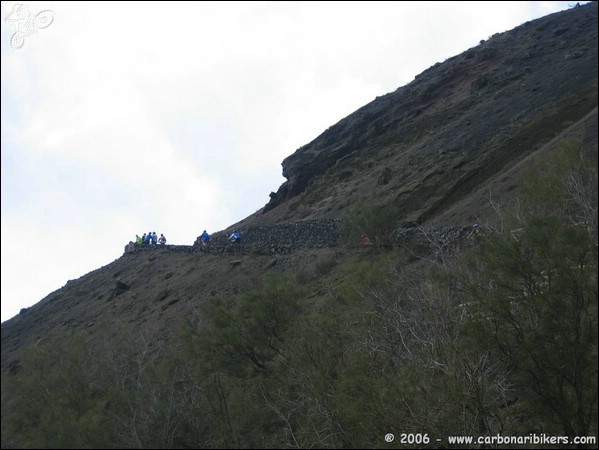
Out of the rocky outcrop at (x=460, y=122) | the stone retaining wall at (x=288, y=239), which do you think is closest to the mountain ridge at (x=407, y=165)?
the rocky outcrop at (x=460, y=122)

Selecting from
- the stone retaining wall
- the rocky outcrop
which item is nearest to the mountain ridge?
the rocky outcrop

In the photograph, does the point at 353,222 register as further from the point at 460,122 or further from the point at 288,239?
the point at 460,122

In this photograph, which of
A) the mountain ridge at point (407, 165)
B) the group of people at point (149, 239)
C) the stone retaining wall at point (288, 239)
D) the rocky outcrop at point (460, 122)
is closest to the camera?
the mountain ridge at point (407, 165)

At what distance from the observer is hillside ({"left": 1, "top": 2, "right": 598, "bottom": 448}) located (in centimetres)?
969

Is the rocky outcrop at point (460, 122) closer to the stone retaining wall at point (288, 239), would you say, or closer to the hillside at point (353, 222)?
the hillside at point (353, 222)

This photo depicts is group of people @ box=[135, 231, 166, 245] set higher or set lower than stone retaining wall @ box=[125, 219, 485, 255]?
higher

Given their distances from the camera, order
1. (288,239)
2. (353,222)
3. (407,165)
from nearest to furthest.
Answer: (353,222) → (288,239) → (407,165)

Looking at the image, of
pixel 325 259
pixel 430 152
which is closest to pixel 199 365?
pixel 325 259

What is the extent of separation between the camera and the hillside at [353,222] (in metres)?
9.69

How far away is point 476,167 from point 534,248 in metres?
20.1

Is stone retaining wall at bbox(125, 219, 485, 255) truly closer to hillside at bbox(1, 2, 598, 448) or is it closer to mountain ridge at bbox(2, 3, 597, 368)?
hillside at bbox(1, 2, 598, 448)

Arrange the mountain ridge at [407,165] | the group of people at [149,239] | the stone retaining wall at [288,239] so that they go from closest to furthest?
the mountain ridge at [407,165] < the stone retaining wall at [288,239] < the group of people at [149,239]

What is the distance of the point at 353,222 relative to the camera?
2319cm

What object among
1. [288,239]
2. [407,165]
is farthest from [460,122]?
[288,239]
